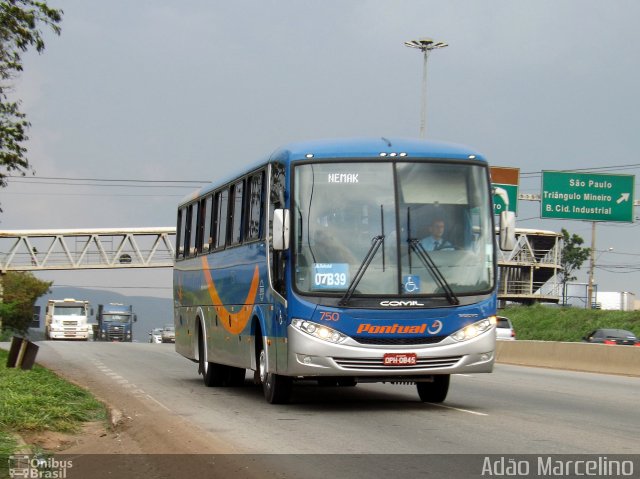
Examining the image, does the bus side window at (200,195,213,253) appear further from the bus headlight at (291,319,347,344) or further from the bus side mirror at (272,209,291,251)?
the bus headlight at (291,319,347,344)

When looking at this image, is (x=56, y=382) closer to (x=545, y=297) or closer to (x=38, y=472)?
(x=38, y=472)

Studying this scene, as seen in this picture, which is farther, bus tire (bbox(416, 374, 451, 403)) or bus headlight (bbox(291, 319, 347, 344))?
bus tire (bbox(416, 374, 451, 403))

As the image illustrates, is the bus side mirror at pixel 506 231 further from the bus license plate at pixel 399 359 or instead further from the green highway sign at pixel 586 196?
the green highway sign at pixel 586 196

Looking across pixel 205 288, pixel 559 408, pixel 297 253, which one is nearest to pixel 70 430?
pixel 297 253

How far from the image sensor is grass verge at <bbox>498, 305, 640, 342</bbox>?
51031 millimetres

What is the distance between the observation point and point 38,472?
9.42 meters

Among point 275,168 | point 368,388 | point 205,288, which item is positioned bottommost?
point 368,388

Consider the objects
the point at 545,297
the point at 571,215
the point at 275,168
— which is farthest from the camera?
the point at 545,297

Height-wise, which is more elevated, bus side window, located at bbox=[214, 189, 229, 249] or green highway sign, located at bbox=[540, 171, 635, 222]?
green highway sign, located at bbox=[540, 171, 635, 222]

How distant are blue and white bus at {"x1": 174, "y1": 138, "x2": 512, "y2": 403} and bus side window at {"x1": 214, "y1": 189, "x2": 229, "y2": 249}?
3439 millimetres

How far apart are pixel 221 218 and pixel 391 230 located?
5.67 metres

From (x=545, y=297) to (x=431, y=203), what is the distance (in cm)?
A: 8487

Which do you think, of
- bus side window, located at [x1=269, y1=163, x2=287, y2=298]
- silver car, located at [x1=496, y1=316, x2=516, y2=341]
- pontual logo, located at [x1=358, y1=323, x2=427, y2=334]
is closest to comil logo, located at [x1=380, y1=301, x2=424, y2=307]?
pontual logo, located at [x1=358, y1=323, x2=427, y2=334]

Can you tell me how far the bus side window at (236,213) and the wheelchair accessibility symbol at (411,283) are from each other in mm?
4033
